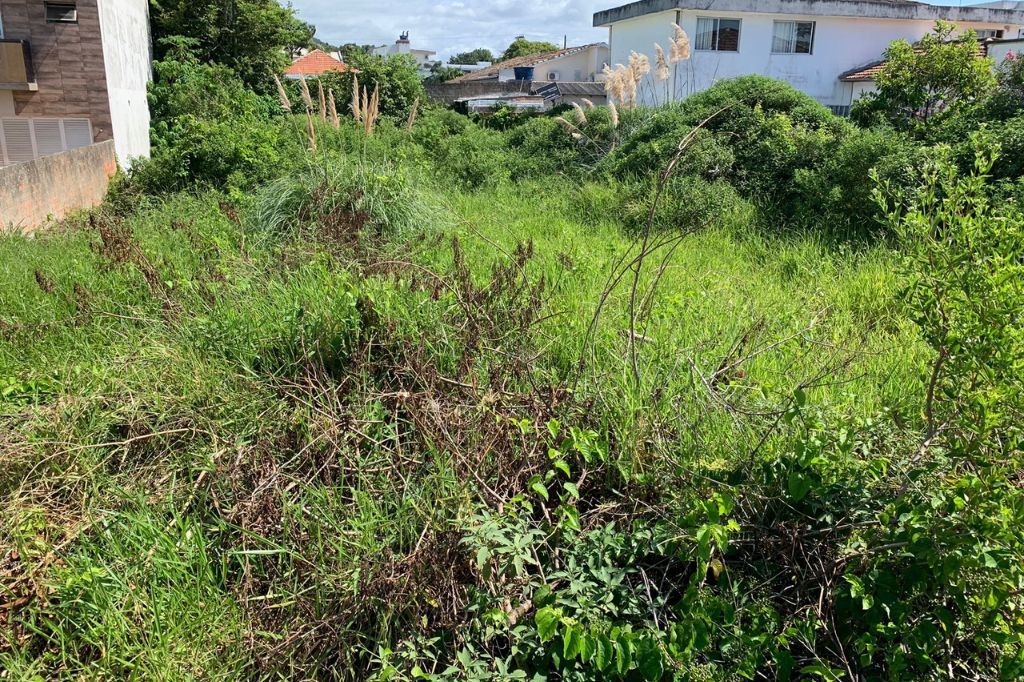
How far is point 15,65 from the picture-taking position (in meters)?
13.3

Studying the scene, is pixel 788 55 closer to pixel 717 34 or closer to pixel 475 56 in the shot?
pixel 717 34

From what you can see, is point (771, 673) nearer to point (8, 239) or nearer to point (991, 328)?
point (991, 328)

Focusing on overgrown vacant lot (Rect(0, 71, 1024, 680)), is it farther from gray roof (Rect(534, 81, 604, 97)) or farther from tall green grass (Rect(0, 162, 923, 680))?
gray roof (Rect(534, 81, 604, 97))

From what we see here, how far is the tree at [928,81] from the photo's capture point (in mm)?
9008

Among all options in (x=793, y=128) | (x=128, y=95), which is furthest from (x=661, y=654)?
(x=128, y=95)

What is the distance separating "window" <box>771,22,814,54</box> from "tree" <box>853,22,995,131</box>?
11.1 m

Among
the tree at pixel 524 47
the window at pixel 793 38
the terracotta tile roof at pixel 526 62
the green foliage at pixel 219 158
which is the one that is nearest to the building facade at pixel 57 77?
the green foliage at pixel 219 158

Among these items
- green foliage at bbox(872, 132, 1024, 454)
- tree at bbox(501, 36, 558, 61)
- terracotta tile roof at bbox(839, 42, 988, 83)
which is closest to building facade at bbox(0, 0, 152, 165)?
green foliage at bbox(872, 132, 1024, 454)

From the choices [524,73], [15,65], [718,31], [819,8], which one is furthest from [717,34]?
[15,65]

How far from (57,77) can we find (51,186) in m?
6.49

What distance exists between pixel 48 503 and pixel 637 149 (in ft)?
26.1

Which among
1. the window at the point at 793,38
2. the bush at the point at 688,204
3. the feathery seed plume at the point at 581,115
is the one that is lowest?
the bush at the point at 688,204

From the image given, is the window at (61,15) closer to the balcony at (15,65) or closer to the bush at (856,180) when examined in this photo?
the balcony at (15,65)

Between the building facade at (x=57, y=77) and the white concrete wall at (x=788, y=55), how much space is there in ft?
43.7
